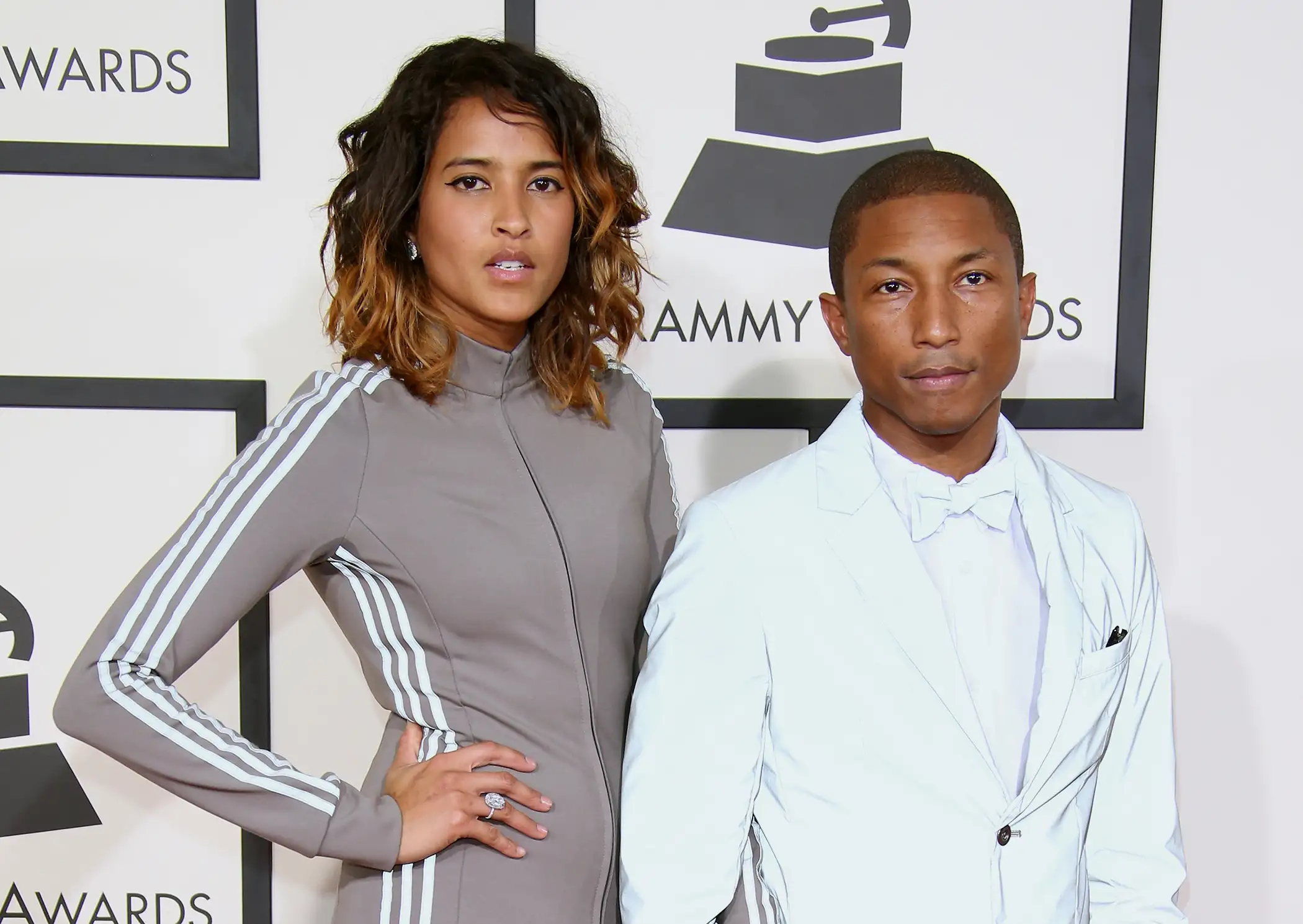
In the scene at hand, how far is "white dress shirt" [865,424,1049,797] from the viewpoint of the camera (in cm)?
118

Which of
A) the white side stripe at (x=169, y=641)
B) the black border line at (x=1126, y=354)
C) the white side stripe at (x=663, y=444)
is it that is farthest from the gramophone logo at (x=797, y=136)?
the white side stripe at (x=169, y=641)

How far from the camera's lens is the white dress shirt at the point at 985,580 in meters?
1.18

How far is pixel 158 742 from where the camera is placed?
3.91 feet

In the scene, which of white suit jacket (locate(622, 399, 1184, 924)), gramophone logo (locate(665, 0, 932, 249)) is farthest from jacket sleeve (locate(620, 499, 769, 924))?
gramophone logo (locate(665, 0, 932, 249))

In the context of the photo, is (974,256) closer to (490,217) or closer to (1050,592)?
(1050,592)

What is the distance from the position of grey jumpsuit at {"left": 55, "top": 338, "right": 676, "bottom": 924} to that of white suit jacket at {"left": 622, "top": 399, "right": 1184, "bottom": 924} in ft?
0.45

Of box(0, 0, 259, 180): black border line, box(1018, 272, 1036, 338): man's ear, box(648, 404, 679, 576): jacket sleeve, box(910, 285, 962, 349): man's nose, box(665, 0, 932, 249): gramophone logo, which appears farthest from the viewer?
box(665, 0, 932, 249): gramophone logo

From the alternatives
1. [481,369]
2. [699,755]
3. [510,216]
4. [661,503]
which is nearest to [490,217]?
[510,216]

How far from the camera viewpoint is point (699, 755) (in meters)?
1.15

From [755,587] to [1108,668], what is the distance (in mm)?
383

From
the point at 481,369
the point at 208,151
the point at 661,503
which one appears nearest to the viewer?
the point at 481,369

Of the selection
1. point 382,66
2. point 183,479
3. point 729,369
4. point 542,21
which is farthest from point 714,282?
point 183,479

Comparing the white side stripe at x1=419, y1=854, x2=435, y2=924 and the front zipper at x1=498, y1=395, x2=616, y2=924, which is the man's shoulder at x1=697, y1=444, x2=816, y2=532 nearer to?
the front zipper at x1=498, y1=395, x2=616, y2=924

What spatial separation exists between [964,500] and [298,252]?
1.17m
